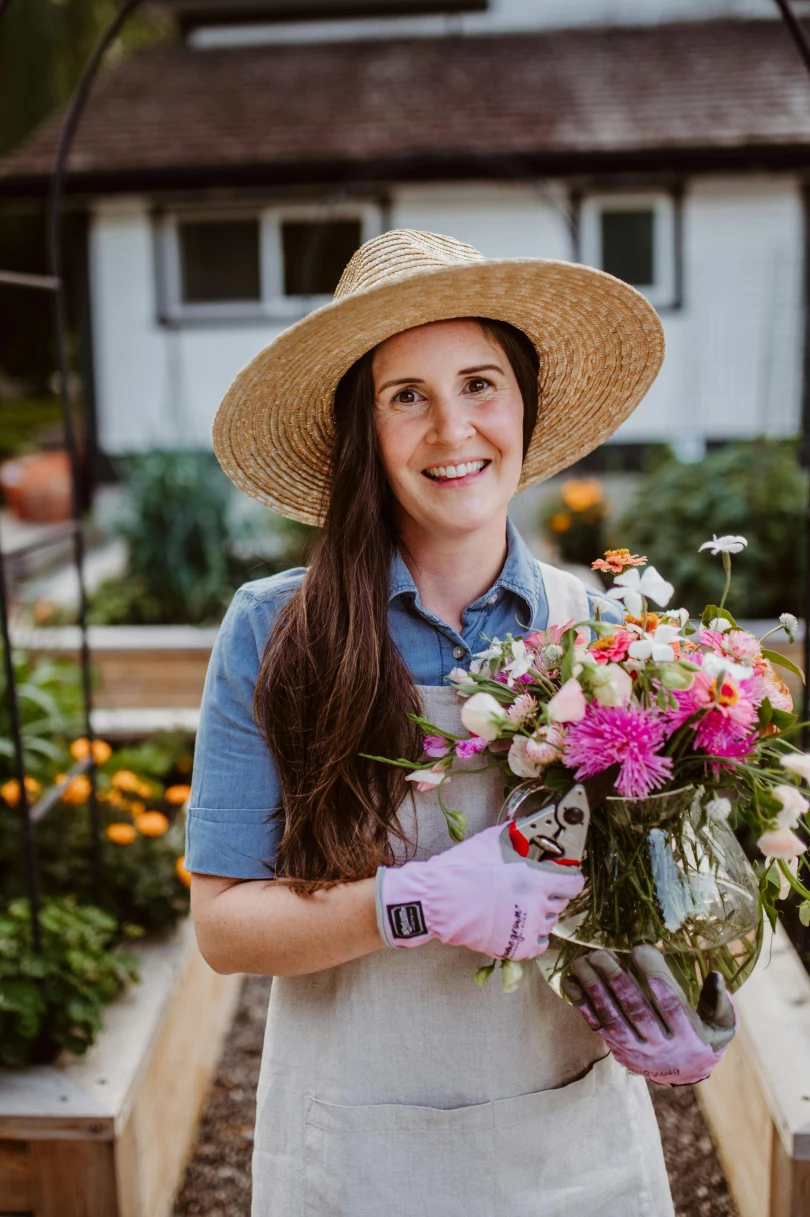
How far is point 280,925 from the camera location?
1280 millimetres

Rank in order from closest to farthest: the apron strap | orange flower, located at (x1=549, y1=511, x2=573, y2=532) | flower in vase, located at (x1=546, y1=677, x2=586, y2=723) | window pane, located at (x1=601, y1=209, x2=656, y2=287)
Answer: flower in vase, located at (x1=546, y1=677, x2=586, y2=723), the apron strap, orange flower, located at (x1=549, y1=511, x2=573, y2=532), window pane, located at (x1=601, y1=209, x2=656, y2=287)

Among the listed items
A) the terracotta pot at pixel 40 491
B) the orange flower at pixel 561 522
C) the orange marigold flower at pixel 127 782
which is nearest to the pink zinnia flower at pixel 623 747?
the orange marigold flower at pixel 127 782

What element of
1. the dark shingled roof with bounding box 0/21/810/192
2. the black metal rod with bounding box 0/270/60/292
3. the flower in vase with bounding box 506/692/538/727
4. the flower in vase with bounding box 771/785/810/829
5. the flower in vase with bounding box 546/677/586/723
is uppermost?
the dark shingled roof with bounding box 0/21/810/192

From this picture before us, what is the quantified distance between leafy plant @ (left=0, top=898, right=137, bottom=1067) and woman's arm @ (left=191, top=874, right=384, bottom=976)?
868 millimetres

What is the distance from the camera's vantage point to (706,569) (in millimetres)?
5098

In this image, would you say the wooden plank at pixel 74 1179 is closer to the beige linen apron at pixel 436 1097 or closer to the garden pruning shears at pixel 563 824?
the beige linen apron at pixel 436 1097

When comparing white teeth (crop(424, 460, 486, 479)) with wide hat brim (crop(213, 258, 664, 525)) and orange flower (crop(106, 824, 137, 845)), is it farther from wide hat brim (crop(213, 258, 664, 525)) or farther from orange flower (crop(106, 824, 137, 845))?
orange flower (crop(106, 824, 137, 845))

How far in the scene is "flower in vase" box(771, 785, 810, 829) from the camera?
1116mm

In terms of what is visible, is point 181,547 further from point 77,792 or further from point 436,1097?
point 436,1097

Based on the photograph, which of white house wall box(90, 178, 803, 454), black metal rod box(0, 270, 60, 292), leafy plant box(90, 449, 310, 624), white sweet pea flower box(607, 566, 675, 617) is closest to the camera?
white sweet pea flower box(607, 566, 675, 617)

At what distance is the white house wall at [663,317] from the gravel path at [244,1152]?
23.1 feet

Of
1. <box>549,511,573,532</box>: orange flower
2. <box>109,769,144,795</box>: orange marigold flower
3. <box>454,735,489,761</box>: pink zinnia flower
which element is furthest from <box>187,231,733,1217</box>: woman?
<box>549,511,573,532</box>: orange flower

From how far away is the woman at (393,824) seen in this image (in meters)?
1.30

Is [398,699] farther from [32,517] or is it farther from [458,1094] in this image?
[32,517]
